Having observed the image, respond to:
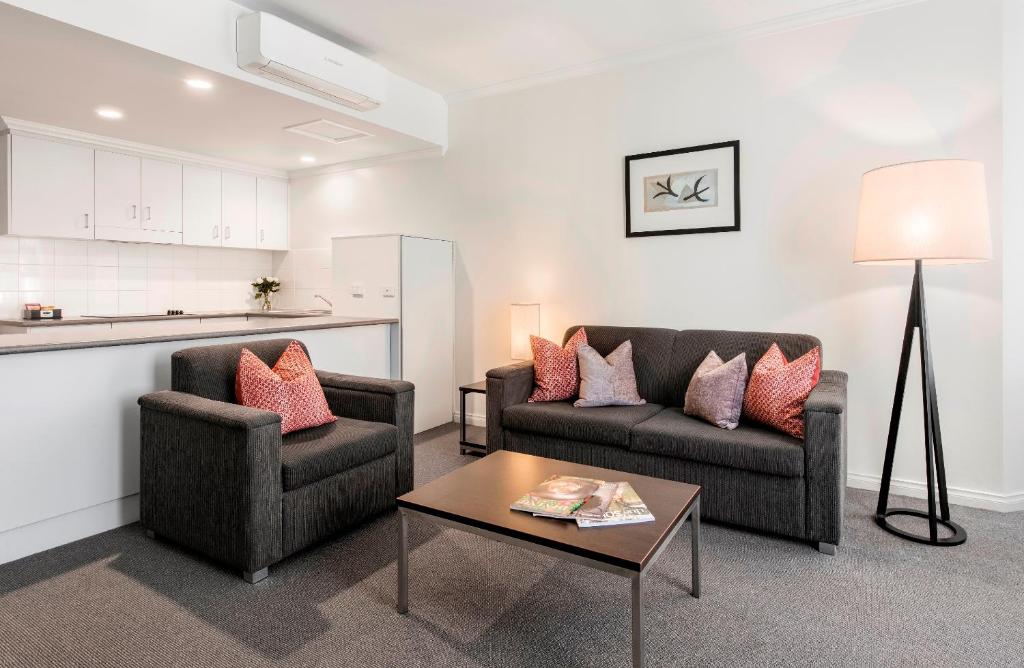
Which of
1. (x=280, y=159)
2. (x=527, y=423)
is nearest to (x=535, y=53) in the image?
(x=527, y=423)

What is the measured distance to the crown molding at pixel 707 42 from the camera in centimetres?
304

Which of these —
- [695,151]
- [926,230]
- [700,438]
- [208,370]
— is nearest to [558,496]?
[700,438]

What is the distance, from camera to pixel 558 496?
6.28 feet

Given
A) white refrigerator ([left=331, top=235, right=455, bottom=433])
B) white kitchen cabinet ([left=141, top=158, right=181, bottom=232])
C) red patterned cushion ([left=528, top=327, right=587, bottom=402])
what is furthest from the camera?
white kitchen cabinet ([left=141, top=158, right=181, bottom=232])

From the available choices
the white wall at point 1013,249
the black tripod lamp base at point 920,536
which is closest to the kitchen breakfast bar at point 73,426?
the black tripod lamp base at point 920,536

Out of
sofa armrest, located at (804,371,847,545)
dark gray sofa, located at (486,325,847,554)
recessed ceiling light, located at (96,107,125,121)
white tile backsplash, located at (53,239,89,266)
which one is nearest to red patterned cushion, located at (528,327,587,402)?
dark gray sofa, located at (486,325,847,554)

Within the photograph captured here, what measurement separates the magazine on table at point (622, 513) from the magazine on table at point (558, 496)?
0.07 meters

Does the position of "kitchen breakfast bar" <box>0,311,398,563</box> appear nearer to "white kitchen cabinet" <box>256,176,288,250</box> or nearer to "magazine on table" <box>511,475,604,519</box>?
"magazine on table" <box>511,475,604,519</box>

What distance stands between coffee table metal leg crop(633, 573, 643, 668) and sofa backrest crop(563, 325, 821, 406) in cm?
186

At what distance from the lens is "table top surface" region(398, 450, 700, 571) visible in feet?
5.20

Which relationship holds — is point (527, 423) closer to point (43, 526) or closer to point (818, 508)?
point (818, 508)

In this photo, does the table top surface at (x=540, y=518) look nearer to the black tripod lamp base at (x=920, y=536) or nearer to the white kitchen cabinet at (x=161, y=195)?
the black tripod lamp base at (x=920, y=536)

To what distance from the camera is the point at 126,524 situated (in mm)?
2631

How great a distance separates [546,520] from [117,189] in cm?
459
